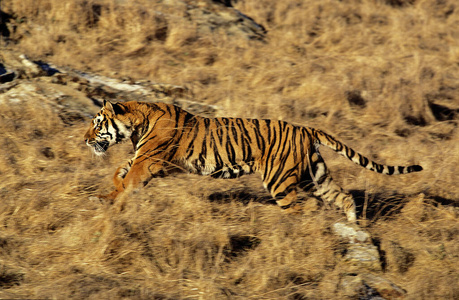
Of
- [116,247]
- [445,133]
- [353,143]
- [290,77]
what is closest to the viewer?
[116,247]

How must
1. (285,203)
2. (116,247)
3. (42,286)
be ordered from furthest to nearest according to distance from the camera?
(285,203) < (116,247) < (42,286)

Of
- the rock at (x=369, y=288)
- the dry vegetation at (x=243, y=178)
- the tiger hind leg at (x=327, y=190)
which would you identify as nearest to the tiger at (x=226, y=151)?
the tiger hind leg at (x=327, y=190)

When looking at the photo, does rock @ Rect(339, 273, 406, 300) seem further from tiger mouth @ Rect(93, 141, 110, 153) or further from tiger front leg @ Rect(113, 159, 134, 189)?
tiger mouth @ Rect(93, 141, 110, 153)

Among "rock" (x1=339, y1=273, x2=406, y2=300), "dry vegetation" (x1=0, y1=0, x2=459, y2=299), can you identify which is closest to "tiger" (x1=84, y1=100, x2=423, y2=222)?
"dry vegetation" (x1=0, y1=0, x2=459, y2=299)

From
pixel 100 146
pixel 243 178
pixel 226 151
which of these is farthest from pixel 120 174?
pixel 243 178

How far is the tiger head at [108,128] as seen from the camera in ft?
17.4

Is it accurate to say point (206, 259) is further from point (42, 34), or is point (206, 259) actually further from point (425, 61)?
point (425, 61)

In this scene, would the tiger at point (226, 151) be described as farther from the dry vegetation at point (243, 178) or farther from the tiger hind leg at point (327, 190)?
the dry vegetation at point (243, 178)

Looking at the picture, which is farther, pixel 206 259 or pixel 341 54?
pixel 341 54

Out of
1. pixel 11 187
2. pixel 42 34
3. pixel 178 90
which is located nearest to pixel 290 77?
pixel 178 90

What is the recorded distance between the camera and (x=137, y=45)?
368 inches

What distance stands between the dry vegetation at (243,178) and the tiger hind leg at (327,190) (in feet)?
0.49

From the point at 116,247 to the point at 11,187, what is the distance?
5.16 feet

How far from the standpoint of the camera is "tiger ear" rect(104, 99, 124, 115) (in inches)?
207
